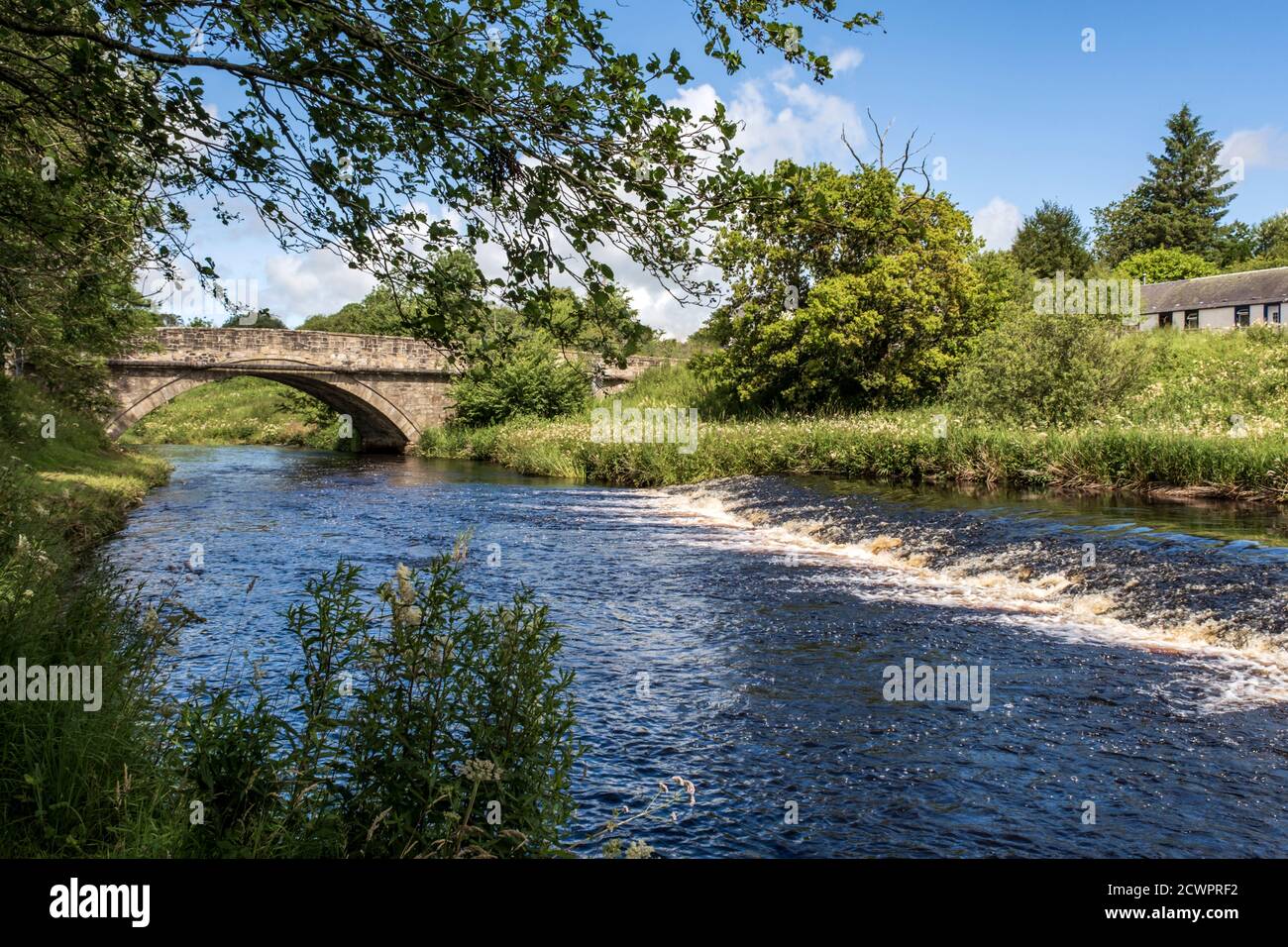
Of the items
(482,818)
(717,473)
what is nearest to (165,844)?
(482,818)

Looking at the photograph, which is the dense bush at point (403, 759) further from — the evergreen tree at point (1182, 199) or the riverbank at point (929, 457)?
the evergreen tree at point (1182, 199)

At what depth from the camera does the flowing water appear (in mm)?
6387

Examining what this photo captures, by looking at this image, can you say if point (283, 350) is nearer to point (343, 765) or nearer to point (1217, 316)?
point (343, 765)

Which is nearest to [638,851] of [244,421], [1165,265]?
[244,421]

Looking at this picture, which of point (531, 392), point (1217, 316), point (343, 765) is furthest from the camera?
point (1217, 316)

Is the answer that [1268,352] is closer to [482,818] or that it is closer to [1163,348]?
[1163,348]

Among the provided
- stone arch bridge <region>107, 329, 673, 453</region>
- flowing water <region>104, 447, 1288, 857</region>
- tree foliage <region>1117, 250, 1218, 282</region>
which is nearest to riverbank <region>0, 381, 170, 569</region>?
flowing water <region>104, 447, 1288, 857</region>

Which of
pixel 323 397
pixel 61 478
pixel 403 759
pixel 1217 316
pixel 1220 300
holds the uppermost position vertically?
pixel 1220 300

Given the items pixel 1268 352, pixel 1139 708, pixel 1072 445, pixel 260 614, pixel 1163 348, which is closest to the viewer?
pixel 1139 708

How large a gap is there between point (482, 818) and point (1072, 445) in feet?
70.0

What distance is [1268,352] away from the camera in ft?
94.3

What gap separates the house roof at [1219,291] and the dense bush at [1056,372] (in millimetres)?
40383

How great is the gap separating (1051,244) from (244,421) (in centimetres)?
6411

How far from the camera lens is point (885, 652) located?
408 inches
